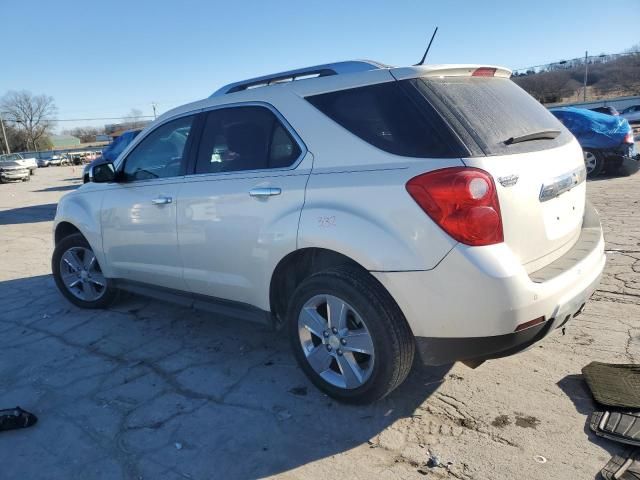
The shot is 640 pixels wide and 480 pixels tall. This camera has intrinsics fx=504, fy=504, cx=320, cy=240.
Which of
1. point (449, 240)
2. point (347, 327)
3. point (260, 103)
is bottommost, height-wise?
point (347, 327)

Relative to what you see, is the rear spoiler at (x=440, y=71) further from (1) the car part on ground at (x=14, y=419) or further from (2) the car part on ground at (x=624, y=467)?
(1) the car part on ground at (x=14, y=419)

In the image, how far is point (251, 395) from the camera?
3197mm

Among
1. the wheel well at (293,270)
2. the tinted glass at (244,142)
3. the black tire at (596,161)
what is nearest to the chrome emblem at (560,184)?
the wheel well at (293,270)

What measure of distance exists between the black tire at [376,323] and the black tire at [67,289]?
2.80 meters

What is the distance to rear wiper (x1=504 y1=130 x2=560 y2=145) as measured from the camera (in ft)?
8.64

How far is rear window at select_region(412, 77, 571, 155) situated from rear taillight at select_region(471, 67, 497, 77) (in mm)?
30

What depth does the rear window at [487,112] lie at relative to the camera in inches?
99.9

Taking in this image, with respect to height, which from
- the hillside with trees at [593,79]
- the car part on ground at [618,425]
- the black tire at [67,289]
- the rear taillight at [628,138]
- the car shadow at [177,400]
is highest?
the hillside with trees at [593,79]

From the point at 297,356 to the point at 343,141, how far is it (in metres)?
1.34

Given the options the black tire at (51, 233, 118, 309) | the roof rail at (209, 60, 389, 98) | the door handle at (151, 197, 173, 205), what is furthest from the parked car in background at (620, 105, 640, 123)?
the door handle at (151, 197, 173, 205)

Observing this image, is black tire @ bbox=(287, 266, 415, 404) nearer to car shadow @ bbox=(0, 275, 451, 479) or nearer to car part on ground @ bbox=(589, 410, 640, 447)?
car shadow @ bbox=(0, 275, 451, 479)

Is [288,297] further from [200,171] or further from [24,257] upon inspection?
[24,257]

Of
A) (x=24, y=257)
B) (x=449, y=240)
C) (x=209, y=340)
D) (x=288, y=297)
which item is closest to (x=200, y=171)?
(x=288, y=297)

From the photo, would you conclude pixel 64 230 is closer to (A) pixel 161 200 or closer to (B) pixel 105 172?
(B) pixel 105 172
